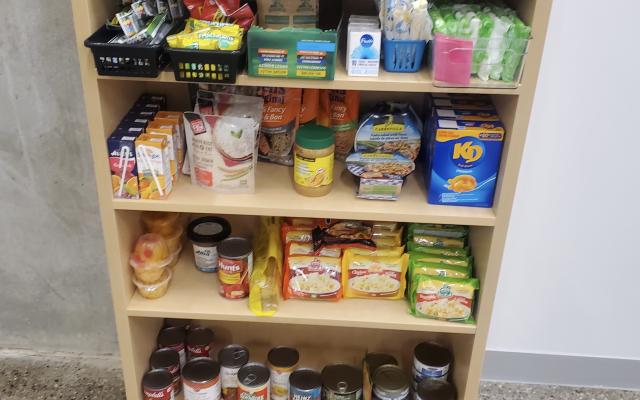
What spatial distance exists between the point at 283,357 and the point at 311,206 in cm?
56

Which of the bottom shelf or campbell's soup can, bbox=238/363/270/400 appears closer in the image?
campbell's soup can, bbox=238/363/270/400

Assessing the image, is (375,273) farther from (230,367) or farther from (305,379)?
(230,367)

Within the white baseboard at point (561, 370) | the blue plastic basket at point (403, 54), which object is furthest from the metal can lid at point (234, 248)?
the white baseboard at point (561, 370)

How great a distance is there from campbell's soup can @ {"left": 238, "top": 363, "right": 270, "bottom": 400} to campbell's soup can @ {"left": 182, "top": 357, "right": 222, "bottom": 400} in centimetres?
7

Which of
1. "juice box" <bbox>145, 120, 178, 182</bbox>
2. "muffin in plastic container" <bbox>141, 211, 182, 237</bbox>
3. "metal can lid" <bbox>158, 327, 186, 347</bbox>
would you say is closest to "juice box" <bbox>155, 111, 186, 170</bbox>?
"juice box" <bbox>145, 120, 178, 182</bbox>

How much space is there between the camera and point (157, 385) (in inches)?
67.1

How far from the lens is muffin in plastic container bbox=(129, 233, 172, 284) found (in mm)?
1580

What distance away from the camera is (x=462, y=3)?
1.41m

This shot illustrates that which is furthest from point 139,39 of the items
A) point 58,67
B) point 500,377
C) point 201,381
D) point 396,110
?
point 500,377

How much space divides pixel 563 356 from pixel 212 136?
129cm

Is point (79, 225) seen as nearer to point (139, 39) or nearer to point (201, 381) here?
point (201, 381)

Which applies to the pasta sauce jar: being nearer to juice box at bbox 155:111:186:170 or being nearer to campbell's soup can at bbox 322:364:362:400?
juice box at bbox 155:111:186:170

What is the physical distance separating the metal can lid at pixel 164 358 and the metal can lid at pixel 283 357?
0.26 meters

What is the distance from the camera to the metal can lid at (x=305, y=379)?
1.73m
